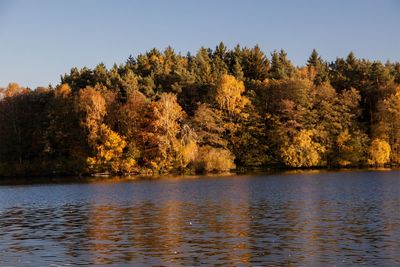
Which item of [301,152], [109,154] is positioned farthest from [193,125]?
[301,152]

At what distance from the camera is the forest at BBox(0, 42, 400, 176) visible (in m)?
92.6

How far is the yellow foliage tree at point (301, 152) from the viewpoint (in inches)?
3799

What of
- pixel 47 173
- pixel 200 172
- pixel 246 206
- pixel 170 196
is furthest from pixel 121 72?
pixel 246 206

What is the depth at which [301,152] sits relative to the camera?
96.4 metres

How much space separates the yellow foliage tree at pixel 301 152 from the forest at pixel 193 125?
0.17 metres

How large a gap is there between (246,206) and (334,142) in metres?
64.8

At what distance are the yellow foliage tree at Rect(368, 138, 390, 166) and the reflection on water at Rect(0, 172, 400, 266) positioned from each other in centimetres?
4880

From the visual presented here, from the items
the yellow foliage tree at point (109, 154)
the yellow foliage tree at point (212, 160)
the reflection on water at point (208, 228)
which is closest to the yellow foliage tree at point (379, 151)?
the yellow foliage tree at point (212, 160)

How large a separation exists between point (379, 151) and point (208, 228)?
7417cm

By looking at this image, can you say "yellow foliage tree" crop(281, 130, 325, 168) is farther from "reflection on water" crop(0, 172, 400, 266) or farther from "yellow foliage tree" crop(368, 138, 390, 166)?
"reflection on water" crop(0, 172, 400, 266)

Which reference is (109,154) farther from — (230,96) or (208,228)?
(208,228)

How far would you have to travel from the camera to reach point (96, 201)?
47281mm

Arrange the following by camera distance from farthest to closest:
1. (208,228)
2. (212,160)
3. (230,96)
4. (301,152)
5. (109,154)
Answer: (230,96) → (301,152) → (109,154) → (212,160) → (208,228)

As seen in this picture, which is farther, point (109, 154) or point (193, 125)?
point (193, 125)
